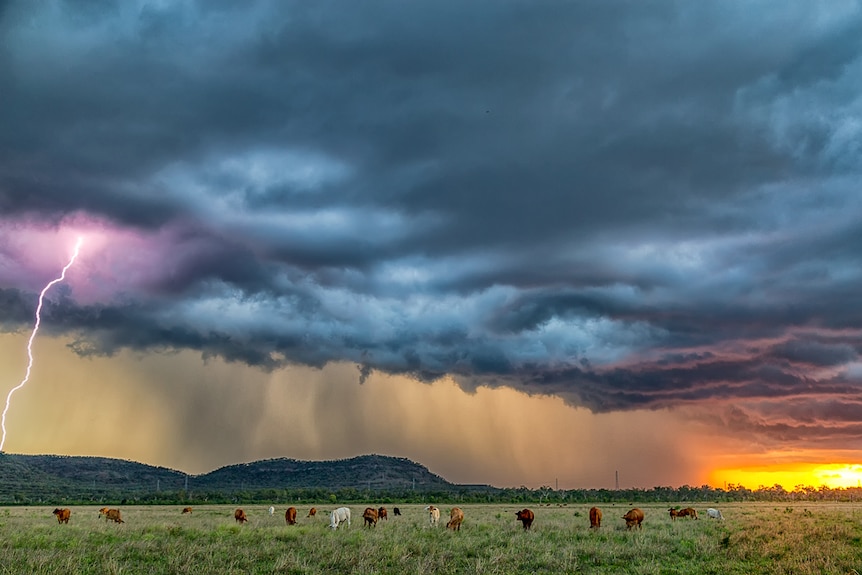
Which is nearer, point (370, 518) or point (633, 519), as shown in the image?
point (633, 519)

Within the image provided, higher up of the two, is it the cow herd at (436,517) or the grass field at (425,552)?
the grass field at (425,552)

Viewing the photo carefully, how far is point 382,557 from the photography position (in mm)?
25281

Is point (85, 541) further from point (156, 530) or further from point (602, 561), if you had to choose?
point (602, 561)

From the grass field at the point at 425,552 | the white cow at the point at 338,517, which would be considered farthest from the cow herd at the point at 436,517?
the grass field at the point at 425,552

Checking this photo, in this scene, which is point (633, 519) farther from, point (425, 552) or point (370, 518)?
point (425, 552)

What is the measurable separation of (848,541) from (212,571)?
29.2 m

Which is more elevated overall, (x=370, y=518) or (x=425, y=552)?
(x=425, y=552)

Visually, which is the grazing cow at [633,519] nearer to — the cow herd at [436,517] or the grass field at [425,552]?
the cow herd at [436,517]

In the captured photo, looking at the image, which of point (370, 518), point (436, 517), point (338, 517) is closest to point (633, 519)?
point (436, 517)

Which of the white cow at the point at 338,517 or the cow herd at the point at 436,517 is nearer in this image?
the cow herd at the point at 436,517

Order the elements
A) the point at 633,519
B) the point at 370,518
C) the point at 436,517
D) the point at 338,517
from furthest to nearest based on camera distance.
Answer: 1. the point at 338,517
2. the point at 436,517
3. the point at 370,518
4. the point at 633,519

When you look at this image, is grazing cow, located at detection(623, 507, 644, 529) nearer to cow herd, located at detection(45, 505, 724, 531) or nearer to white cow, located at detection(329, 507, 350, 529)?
cow herd, located at detection(45, 505, 724, 531)

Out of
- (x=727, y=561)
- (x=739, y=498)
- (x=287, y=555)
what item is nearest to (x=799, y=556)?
(x=727, y=561)

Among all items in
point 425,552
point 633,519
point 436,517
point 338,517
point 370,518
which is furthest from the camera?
point 338,517
